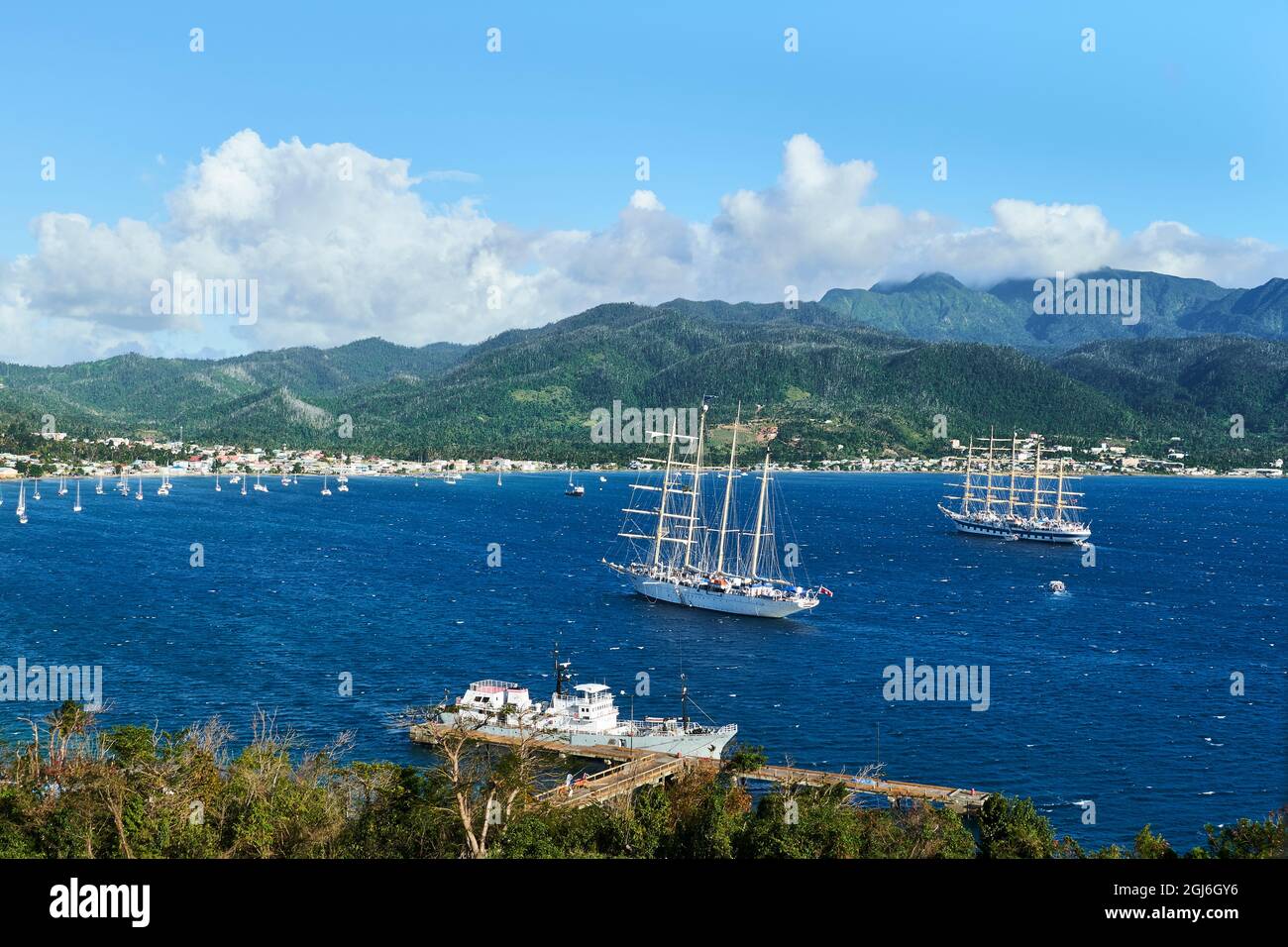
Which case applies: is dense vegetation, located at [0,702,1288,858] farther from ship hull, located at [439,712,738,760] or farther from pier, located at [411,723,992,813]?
ship hull, located at [439,712,738,760]

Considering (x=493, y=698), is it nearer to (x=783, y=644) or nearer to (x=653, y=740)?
(x=653, y=740)

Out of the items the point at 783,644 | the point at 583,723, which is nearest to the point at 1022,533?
the point at 783,644

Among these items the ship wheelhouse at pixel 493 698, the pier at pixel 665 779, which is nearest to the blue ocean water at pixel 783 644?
the pier at pixel 665 779

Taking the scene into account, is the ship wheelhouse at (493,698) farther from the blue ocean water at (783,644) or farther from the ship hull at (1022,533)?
the ship hull at (1022,533)

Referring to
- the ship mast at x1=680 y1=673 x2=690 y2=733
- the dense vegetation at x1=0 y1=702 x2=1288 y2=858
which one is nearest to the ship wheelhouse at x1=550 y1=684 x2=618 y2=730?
the ship mast at x1=680 y1=673 x2=690 y2=733

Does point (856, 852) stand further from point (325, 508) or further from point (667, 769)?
point (325, 508)

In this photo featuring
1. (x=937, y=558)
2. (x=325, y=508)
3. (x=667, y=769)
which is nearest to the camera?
(x=667, y=769)
